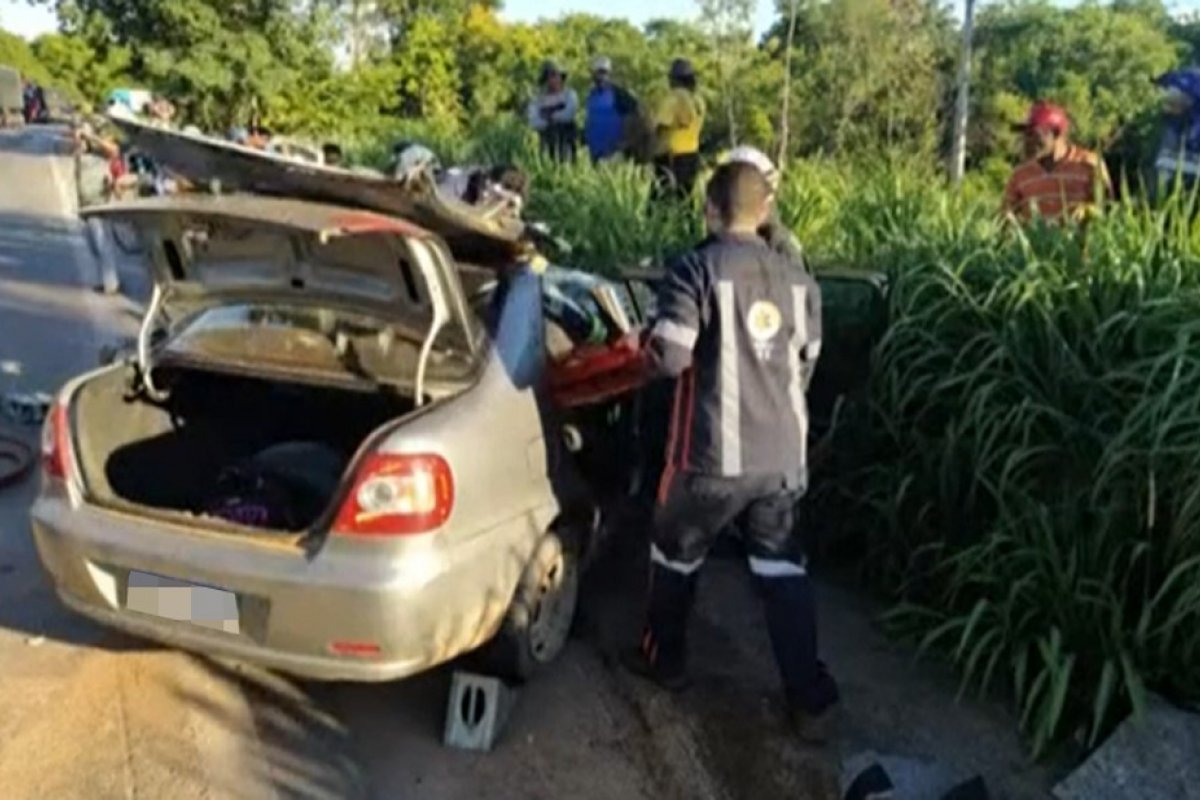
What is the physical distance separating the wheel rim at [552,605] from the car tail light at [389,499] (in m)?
0.68

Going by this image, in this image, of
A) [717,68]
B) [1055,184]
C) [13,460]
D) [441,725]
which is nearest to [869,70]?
[717,68]

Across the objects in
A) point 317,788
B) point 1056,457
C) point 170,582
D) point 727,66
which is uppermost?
point 727,66

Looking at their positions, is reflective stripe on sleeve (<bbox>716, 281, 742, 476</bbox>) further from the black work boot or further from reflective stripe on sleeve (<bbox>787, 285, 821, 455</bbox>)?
the black work boot

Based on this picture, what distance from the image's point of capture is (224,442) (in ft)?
15.2

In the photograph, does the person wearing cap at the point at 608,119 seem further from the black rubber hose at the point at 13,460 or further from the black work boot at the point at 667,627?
the black work boot at the point at 667,627

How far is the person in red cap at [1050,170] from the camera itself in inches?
237

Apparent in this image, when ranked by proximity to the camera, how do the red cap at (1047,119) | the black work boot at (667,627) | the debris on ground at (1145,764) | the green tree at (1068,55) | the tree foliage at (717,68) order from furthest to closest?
the green tree at (1068,55)
the tree foliage at (717,68)
the red cap at (1047,119)
the black work boot at (667,627)
the debris on ground at (1145,764)

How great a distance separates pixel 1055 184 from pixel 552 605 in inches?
141

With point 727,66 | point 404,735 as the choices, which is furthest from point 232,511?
point 727,66

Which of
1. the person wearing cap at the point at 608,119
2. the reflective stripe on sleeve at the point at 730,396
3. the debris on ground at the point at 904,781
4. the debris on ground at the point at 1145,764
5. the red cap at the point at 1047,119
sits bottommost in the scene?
the debris on ground at the point at 904,781

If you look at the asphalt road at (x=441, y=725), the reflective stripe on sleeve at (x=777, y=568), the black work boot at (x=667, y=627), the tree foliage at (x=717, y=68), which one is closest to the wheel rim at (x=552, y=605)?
the asphalt road at (x=441, y=725)

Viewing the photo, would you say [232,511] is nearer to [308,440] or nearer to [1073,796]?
[308,440]

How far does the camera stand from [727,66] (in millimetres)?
21812

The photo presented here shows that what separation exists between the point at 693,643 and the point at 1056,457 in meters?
1.45
